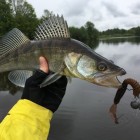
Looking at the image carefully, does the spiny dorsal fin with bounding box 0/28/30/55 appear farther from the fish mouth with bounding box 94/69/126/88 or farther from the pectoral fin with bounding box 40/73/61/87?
the fish mouth with bounding box 94/69/126/88

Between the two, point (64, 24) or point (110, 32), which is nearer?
point (64, 24)

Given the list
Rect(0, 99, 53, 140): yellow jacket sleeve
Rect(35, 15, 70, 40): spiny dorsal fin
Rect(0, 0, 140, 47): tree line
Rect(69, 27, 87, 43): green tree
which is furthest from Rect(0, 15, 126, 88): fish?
Rect(69, 27, 87, 43): green tree

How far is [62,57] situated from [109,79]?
1.82ft

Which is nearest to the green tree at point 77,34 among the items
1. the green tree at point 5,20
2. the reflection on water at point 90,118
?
the green tree at point 5,20

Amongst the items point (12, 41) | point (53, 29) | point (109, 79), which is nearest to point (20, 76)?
point (12, 41)

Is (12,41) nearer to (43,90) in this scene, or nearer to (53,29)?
(53,29)

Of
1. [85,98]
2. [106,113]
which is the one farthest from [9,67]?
[85,98]

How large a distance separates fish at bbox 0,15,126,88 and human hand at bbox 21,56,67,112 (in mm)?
69

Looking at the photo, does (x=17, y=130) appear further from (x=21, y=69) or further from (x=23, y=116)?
(x=21, y=69)

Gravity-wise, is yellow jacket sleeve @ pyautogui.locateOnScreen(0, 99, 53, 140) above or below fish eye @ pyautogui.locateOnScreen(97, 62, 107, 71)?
below

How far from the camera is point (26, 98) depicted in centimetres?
314

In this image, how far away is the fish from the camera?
3.12 m

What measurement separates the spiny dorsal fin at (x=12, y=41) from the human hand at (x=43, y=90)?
0.55m

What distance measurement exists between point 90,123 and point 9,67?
30.0ft
